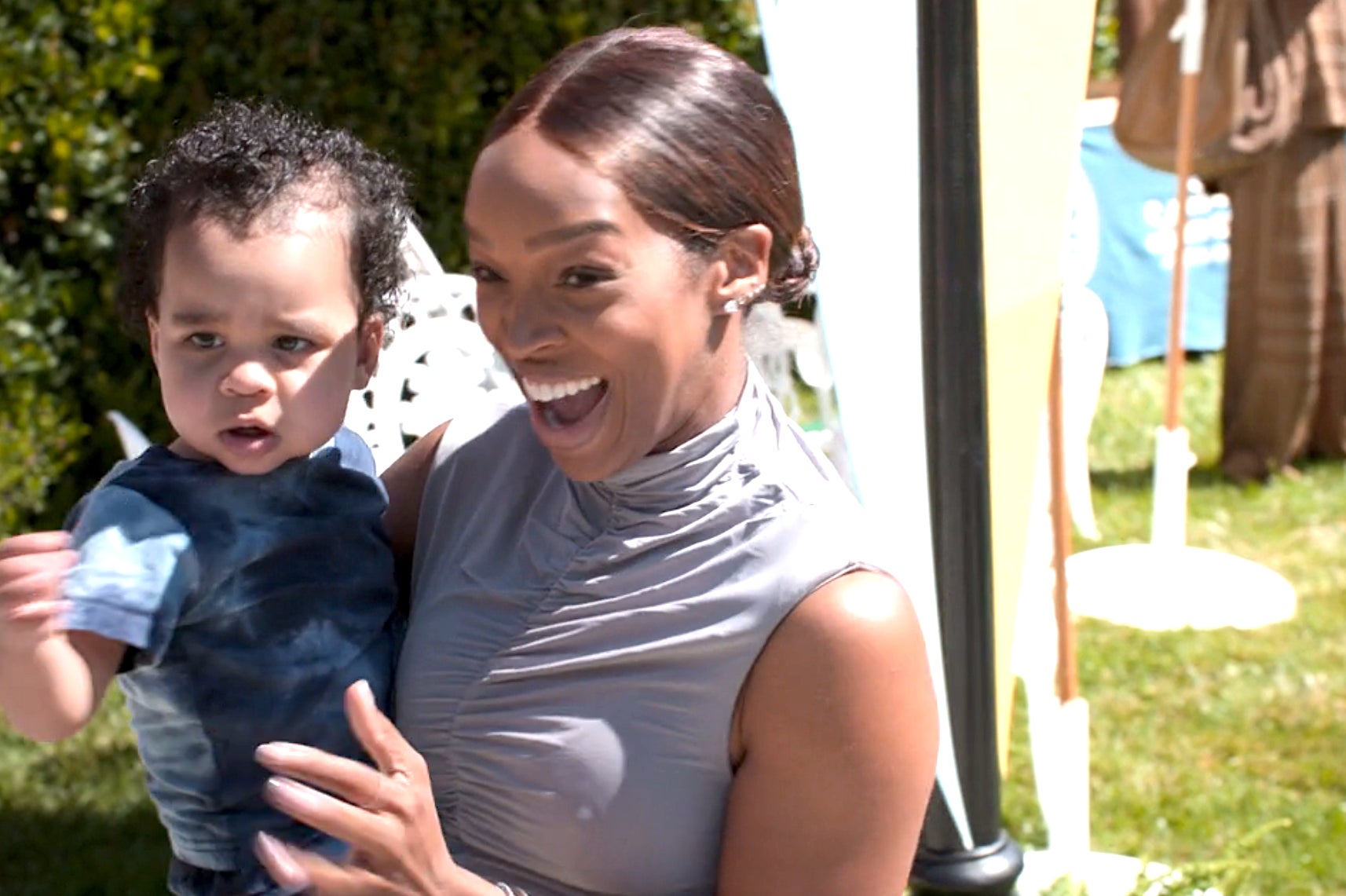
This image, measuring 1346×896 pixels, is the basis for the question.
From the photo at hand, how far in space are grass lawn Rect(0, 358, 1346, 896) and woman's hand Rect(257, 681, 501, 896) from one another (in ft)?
8.19

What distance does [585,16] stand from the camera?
6.49 m

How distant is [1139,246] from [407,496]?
702cm

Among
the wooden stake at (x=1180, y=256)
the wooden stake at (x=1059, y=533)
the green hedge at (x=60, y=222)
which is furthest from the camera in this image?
the green hedge at (x=60, y=222)

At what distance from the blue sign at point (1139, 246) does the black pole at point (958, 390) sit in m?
5.71

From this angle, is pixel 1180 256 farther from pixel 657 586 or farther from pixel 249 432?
pixel 249 432

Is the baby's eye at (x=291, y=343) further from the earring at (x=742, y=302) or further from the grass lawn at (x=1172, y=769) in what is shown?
the grass lawn at (x=1172, y=769)

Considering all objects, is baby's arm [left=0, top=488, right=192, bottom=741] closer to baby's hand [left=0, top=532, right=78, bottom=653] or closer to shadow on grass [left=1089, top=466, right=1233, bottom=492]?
baby's hand [left=0, top=532, right=78, bottom=653]

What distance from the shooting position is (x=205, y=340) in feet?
5.35

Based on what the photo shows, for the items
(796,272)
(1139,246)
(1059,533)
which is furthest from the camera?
(1139,246)

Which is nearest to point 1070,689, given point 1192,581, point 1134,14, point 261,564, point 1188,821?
point 1188,821

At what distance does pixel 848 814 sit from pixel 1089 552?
4.39 metres

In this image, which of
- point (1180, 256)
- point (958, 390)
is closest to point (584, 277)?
point (958, 390)

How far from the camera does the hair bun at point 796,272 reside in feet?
5.60

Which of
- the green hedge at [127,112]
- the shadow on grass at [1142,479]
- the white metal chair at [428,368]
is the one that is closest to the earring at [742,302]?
the white metal chair at [428,368]
